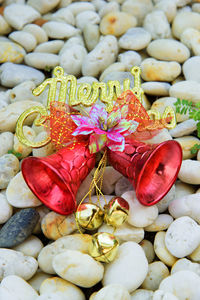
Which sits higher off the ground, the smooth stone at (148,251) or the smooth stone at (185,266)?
the smooth stone at (185,266)

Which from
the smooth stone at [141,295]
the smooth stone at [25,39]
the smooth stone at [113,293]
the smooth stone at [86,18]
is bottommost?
the smooth stone at [141,295]

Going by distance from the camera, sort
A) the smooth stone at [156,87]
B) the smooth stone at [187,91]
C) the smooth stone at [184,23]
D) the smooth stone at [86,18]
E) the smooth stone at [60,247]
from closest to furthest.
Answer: the smooth stone at [60,247] < the smooth stone at [187,91] < the smooth stone at [156,87] < the smooth stone at [184,23] < the smooth stone at [86,18]

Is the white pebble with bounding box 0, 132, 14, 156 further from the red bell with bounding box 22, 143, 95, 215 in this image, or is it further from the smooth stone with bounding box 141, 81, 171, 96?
the smooth stone with bounding box 141, 81, 171, 96

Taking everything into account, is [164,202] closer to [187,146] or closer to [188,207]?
[188,207]

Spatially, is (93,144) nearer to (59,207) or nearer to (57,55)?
(59,207)

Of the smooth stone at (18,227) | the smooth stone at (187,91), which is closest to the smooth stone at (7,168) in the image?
the smooth stone at (18,227)

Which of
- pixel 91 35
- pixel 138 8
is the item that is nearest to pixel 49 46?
pixel 91 35

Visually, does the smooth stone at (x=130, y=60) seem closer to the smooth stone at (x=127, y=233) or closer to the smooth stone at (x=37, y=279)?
the smooth stone at (x=127, y=233)

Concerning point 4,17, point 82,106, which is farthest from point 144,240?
point 4,17
